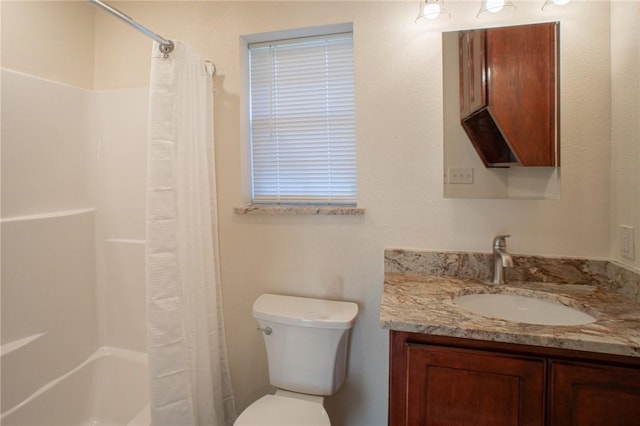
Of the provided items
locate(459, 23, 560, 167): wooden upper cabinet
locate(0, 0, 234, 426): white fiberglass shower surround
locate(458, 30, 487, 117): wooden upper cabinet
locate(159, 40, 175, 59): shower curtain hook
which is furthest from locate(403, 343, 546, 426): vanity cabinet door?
locate(159, 40, 175, 59): shower curtain hook

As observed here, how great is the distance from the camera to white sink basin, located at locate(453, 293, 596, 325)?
3.65 feet

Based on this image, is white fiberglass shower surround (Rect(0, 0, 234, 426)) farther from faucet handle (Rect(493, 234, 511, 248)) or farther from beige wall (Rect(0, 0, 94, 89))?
faucet handle (Rect(493, 234, 511, 248))

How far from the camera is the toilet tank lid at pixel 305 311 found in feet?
4.12

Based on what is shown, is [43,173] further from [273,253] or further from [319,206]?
[319,206]

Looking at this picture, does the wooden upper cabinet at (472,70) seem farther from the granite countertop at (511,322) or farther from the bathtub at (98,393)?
the bathtub at (98,393)

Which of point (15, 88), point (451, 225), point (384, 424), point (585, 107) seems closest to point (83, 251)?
point (15, 88)

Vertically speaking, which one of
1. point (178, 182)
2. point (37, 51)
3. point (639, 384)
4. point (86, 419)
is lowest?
point (86, 419)

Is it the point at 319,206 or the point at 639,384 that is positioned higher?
the point at 319,206

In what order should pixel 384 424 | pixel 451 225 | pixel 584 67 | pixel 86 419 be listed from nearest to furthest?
pixel 584 67 → pixel 451 225 → pixel 384 424 → pixel 86 419

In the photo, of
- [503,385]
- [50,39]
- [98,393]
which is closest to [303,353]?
[503,385]

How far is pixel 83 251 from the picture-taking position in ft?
5.51

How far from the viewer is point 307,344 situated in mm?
1291

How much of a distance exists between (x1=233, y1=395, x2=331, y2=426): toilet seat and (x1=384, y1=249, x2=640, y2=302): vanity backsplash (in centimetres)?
65

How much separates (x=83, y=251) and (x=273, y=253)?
1.08 meters
